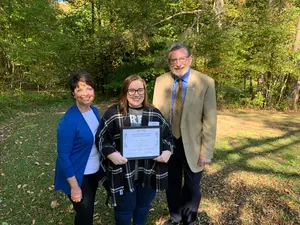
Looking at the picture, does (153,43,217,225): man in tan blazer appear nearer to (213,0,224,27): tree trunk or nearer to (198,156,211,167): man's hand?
(198,156,211,167): man's hand

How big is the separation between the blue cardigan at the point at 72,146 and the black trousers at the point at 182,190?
970mm

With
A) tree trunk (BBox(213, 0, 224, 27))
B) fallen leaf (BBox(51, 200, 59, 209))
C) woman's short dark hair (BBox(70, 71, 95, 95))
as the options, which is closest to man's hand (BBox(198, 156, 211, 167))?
woman's short dark hair (BBox(70, 71, 95, 95))

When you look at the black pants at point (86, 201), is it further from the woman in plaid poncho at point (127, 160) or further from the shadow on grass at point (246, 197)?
the shadow on grass at point (246, 197)

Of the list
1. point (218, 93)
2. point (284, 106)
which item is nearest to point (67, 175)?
point (218, 93)

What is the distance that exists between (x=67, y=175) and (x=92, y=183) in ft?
1.02

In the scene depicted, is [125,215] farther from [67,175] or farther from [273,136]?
[273,136]

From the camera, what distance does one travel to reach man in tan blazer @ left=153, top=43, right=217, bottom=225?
2.56 meters

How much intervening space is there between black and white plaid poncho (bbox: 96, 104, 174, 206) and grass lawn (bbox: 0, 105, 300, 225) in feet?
4.11

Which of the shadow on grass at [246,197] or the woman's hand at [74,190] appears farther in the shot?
the shadow on grass at [246,197]

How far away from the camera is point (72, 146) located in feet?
6.91

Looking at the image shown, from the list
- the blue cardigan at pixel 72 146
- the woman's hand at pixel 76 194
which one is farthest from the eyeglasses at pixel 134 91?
the woman's hand at pixel 76 194

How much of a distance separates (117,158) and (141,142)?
0.75ft

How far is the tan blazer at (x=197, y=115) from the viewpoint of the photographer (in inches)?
101

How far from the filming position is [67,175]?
209 centimetres
